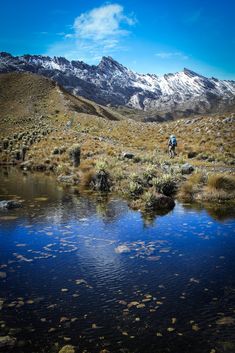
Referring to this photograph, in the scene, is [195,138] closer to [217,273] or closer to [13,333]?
[217,273]

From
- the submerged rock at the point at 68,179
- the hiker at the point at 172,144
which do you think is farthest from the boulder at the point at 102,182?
the hiker at the point at 172,144

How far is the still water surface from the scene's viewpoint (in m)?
8.59

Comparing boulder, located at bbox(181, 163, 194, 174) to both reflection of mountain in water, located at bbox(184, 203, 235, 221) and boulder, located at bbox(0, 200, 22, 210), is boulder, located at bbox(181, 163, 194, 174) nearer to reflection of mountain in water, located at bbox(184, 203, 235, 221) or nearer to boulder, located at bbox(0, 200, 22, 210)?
reflection of mountain in water, located at bbox(184, 203, 235, 221)

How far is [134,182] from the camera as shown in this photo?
87.4 feet

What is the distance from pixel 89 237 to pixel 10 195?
41.8 feet

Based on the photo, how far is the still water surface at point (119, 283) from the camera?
338 inches

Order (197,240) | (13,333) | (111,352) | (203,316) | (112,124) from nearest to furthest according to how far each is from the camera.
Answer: (111,352)
(13,333)
(203,316)
(197,240)
(112,124)

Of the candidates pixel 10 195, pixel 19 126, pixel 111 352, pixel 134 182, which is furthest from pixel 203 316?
pixel 19 126

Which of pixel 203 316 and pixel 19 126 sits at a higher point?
pixel 19 126

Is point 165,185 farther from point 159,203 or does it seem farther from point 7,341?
point 7,341

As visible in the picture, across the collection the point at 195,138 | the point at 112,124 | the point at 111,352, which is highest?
the point at 112,124

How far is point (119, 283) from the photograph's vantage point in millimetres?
11328

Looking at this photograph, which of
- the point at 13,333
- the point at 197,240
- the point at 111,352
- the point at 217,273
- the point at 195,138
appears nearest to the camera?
the point at 111,352

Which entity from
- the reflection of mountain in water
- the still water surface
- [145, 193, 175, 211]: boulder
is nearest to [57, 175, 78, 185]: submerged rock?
[145, 193, 175, 211]: boulder
